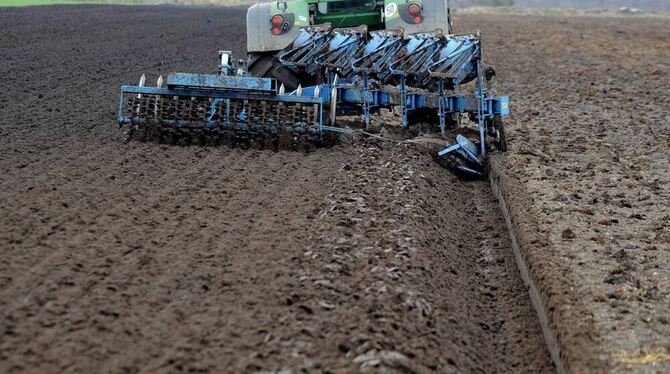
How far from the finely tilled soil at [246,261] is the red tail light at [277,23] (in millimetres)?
2379

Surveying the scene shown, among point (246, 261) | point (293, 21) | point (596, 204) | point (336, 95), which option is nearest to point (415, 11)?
point (293, 21)

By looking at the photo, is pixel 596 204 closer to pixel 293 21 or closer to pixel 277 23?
pixel 293 21

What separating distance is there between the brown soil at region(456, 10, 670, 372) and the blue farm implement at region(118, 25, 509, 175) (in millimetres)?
800

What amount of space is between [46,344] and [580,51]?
75.1 feet

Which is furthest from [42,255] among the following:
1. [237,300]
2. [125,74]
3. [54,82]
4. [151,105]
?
[125,74]

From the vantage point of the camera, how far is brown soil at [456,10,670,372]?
5.80 m

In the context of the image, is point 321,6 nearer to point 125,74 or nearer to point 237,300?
point 125,74

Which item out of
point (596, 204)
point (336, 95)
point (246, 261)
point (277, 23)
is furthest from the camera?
point (277, 23)

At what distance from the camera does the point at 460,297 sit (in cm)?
648

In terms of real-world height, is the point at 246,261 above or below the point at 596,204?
above

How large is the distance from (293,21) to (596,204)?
5.03 meters

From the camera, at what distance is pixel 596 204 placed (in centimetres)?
883

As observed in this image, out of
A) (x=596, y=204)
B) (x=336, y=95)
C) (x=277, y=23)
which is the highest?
(x=277, y=23)

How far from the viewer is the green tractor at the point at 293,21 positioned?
12.1 metres
